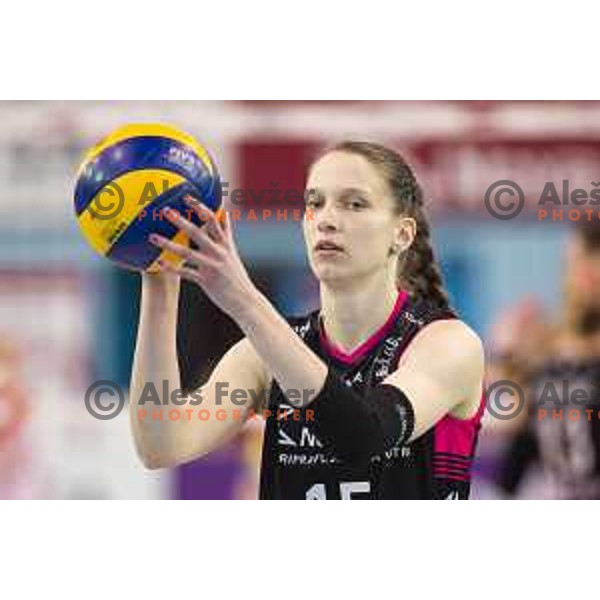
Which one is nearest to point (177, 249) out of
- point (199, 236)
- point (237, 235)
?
point (199, 236)

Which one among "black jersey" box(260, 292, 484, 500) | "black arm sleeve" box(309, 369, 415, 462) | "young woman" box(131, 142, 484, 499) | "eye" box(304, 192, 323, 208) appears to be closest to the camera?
"black arm sleeve" box(309, 369, 415, 462)

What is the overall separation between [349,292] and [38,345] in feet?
5.90

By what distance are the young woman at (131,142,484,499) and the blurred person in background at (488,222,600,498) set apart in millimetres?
920

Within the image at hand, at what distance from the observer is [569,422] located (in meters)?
5.42

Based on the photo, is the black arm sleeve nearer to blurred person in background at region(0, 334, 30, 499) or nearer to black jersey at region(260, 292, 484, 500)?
black jersey at region(260, 292, 484, 500)

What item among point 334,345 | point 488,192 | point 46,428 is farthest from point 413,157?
point 46,428

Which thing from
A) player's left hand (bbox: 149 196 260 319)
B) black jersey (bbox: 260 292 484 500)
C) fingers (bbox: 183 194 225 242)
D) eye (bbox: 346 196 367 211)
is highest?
eye (bbox: 346 196 367 211)

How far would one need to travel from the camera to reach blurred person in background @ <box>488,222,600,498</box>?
5402mm

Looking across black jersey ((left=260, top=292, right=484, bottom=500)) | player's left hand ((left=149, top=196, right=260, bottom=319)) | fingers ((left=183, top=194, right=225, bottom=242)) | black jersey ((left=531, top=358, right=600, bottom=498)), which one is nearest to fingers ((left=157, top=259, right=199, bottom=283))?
player's left hand ((left=149, top=196, right=260, bottom=319))

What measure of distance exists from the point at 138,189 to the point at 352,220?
94 cm

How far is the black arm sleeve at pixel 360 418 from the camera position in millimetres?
3391

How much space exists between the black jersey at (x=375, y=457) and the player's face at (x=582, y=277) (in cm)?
122

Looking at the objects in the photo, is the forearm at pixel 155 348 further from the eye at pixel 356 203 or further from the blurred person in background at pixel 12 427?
the blurred person in background at pixel 12 427
